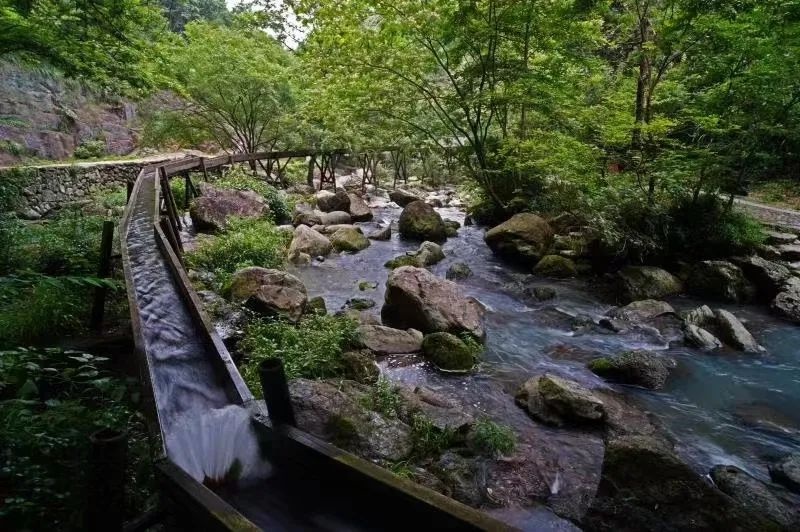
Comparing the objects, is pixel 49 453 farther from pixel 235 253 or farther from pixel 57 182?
pixel 57 182

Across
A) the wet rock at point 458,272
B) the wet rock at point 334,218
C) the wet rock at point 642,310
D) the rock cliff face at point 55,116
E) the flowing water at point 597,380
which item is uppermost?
the rock cliff face at point 55,116

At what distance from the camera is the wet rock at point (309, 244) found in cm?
1225

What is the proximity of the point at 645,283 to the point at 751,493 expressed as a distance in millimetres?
6213

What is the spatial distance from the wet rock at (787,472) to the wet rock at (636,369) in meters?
1.67

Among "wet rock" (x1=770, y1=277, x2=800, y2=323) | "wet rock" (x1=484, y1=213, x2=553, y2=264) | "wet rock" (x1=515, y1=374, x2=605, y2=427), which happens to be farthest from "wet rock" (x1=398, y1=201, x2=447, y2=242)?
"wet rock" (x1=515, y1=374, x2=605, y2=427)

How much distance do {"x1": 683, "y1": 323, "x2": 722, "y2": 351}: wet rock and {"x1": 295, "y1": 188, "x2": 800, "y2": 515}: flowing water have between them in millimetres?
175

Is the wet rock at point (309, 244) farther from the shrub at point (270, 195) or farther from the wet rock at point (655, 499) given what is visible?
the wet rock at point (655, 499)

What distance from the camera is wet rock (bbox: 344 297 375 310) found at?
8681 mm

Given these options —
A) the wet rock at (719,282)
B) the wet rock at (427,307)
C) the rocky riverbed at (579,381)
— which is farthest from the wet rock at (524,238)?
the wet rock at (427,307)

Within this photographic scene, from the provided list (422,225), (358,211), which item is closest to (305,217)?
(358,211)

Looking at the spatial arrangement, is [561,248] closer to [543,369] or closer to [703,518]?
[543,369]

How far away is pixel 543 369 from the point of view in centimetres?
679

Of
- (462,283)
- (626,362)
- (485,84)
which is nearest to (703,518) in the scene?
(626,362)

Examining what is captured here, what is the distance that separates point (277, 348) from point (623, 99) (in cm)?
1067
